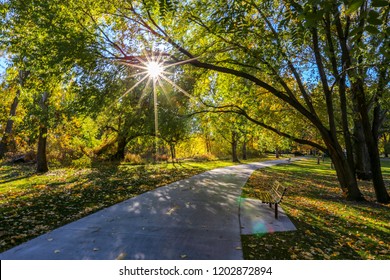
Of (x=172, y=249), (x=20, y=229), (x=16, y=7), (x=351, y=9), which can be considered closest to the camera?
(x=351, y=9)

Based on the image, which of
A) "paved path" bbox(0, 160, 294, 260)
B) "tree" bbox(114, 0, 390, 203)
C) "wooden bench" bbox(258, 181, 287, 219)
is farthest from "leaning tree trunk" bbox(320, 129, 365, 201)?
"paved path" bbox(0, 160, 294, 260)

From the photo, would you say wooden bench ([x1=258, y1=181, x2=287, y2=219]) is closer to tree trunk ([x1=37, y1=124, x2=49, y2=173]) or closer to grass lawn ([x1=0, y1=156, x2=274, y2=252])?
grass lawn ([x1=0, y1=156, x2=274, y2=252])

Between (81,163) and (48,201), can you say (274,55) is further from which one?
(81,163)

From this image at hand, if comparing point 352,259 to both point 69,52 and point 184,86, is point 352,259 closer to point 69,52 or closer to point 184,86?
point 69,52

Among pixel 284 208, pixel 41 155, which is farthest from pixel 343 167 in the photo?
pixel 41 155

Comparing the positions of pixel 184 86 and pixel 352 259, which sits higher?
pixel 184 86

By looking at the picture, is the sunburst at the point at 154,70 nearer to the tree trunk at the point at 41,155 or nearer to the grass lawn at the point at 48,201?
the grass lawn at the point at 48,201

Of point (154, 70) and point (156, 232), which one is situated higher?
point (154, 70)

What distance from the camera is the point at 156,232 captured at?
6.07m

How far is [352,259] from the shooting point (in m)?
5.27

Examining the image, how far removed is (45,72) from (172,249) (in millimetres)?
7461

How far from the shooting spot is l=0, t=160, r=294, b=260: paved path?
491 cm

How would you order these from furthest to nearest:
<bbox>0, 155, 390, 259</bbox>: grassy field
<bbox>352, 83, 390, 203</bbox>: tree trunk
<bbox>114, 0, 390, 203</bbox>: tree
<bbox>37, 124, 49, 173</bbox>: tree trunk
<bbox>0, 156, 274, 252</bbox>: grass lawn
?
<bbox>37, 124, 49, 173</bbox>: tree trunk → <bbox>352, 83, 390, 203</bbox>: tree trunk → <bbox>114, 0, 390, 203</bbox>: tree → <bbox>0, 156, 274, 252</bbox>: grass lawn → <bbox>0, 155, 390, 259</bbox>: grassy field
